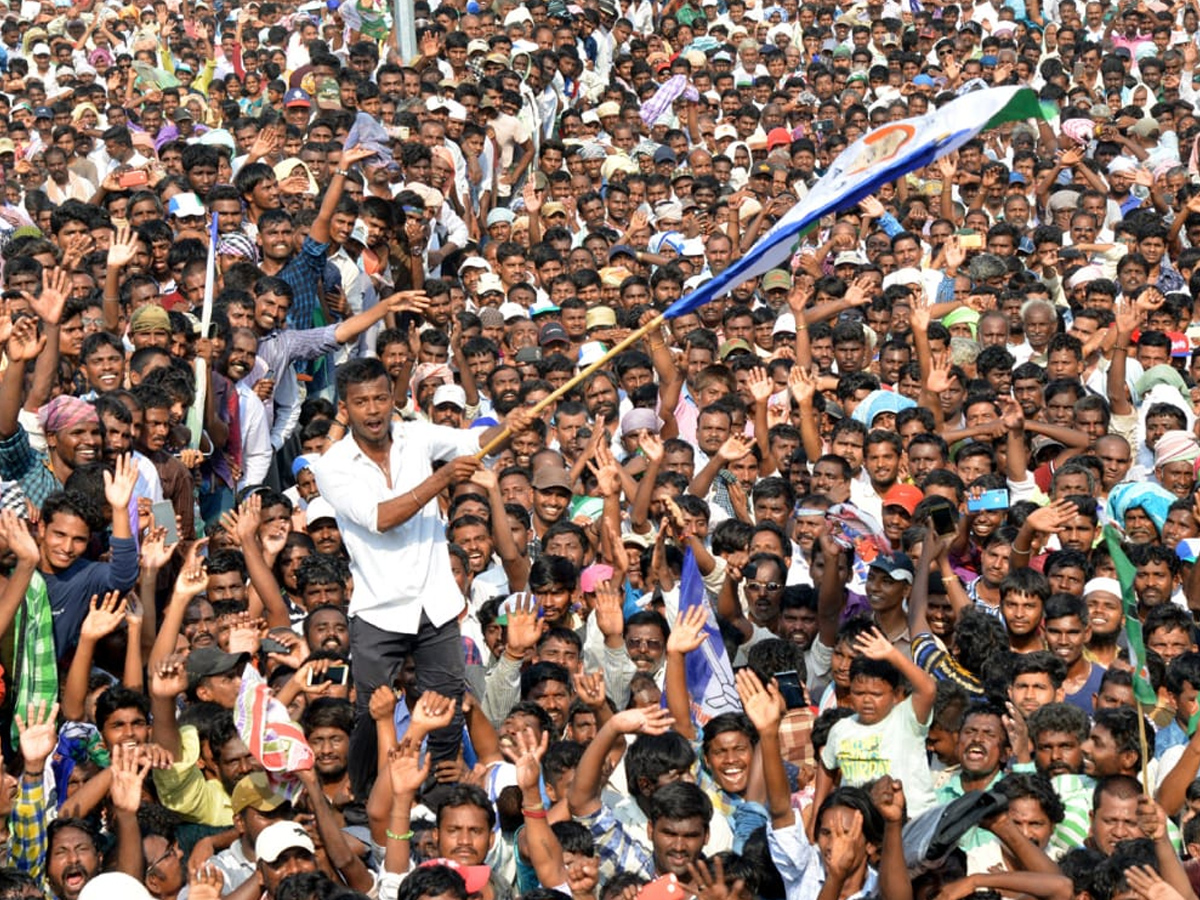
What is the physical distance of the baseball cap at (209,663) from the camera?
24.3 feet

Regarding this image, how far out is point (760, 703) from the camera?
22.3 ft

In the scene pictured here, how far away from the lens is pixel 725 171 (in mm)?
15766

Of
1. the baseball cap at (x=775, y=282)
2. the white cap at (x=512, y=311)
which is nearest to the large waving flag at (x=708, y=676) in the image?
the white cap at (x=512, y=311)

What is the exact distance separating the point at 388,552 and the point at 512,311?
564 centimetres

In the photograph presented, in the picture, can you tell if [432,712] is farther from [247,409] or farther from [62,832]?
[247,409]

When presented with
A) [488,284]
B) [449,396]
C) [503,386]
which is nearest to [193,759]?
[449,396]

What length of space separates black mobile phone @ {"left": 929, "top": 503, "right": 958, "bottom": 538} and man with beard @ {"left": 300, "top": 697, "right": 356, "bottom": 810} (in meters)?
2.72

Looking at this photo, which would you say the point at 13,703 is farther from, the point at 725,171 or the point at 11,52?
the point at 11,52

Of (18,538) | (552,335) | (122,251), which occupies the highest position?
(18,538)

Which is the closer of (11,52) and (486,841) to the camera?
(486,841)

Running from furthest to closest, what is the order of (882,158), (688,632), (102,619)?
(688,632) < (882,158) < (102,619)

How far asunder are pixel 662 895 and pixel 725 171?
34.0ft

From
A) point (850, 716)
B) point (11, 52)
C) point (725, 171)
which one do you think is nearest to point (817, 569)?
point (850, 716)

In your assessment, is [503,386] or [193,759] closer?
[193,759]
